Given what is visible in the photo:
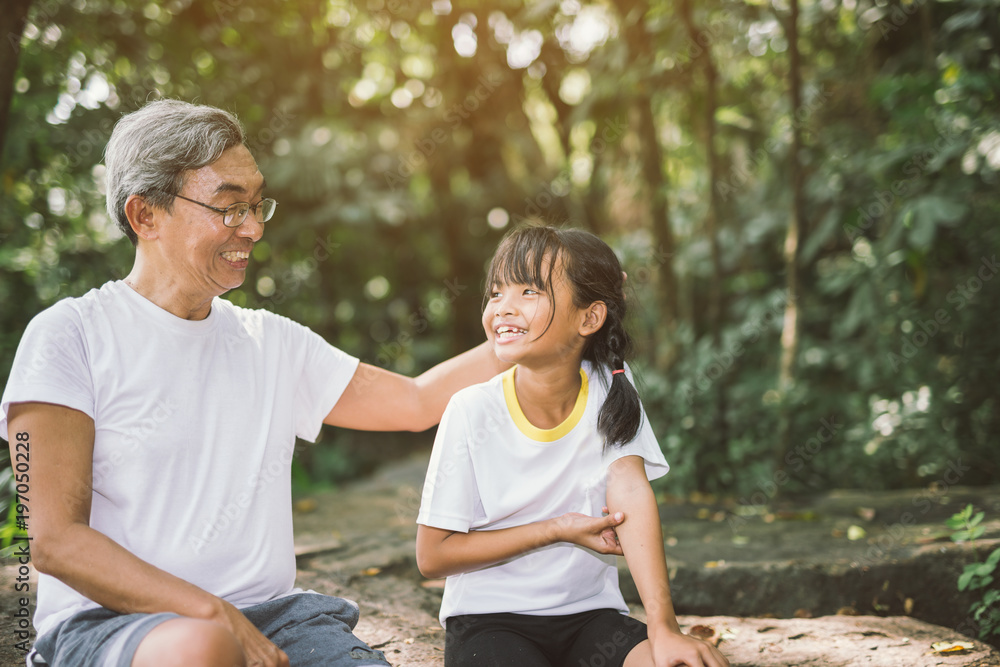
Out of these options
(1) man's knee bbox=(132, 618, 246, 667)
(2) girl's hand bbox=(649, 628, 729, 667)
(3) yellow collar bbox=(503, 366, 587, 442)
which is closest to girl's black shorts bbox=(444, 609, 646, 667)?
(2) girl's hand bbox=(649, 628, 729, 667)

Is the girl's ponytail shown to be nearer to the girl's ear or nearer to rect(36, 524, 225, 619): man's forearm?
the girl's ear

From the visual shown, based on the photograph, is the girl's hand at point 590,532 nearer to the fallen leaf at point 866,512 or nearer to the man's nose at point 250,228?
the man's nose at point 250,228

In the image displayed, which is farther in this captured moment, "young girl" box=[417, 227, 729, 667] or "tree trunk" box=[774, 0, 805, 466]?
"tree trunk" box=[774, 0, 805, 466]

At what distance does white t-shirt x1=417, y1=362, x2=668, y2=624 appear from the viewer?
71.2 inches

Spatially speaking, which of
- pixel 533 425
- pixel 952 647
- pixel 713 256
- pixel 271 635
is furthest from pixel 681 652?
pixel 713 256

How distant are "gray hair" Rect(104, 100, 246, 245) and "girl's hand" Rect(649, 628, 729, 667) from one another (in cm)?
152

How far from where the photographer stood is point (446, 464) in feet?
5.98

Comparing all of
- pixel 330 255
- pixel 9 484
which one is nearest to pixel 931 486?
pixel 9 484

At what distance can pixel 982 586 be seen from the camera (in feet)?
8.77

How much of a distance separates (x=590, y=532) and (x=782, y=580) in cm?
169

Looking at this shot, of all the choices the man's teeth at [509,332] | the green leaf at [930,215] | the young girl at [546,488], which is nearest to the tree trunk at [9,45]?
the young girl at [546,488]

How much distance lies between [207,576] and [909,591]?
2.67 meters

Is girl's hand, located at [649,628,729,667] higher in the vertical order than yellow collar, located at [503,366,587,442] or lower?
lower

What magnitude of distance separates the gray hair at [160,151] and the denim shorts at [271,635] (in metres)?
0.95
